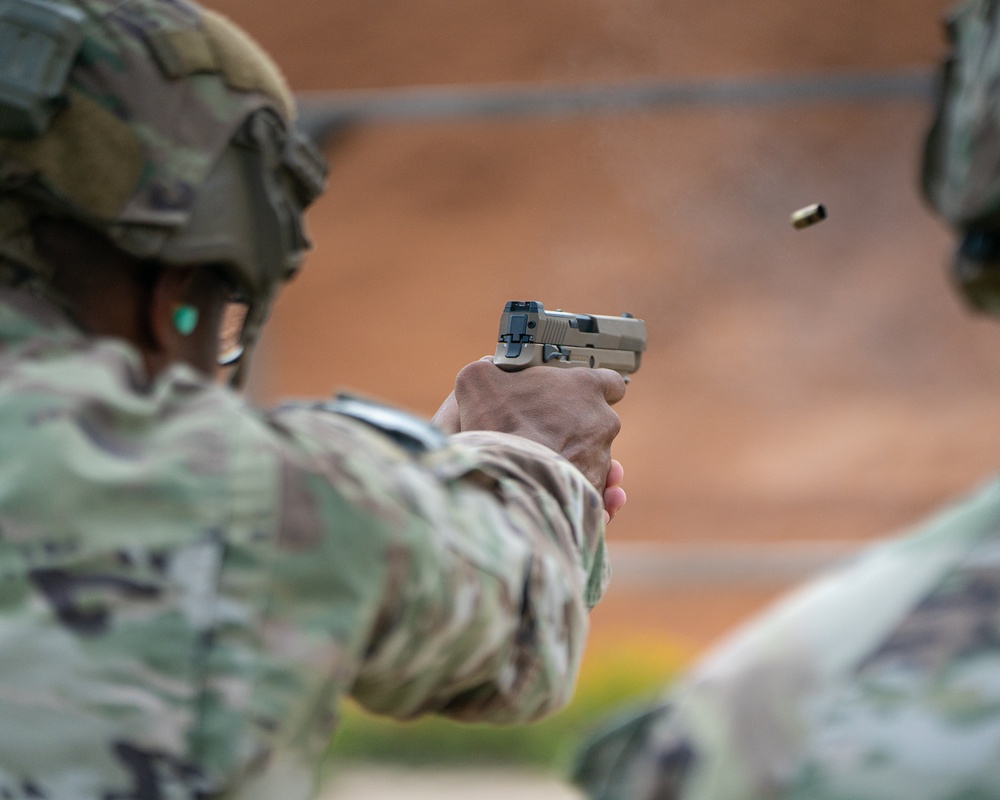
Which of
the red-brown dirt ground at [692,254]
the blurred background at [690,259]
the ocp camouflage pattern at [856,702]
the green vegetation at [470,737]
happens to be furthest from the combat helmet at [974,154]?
the red-brown dirt ground at [692,254]

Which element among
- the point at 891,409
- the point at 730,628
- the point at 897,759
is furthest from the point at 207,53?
the point at 891,409

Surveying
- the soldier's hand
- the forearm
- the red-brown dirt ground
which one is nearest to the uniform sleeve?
the forearm

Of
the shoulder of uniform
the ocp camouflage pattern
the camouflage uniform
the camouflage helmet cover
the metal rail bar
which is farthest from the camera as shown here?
the metal rail bar

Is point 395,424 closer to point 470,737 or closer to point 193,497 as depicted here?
point 193,497

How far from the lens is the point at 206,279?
1745 mm

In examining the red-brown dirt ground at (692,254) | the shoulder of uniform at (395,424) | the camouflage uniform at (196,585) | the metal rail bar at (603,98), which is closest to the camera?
the camouflage uniform at (196,585)

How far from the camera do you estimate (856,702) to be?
1.11 meters

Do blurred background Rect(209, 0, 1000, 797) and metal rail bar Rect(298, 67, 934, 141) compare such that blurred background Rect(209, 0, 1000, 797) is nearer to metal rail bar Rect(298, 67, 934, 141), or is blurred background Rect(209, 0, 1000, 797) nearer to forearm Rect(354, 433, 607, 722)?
metal rail bar Rect(298, 67, 934, 141)

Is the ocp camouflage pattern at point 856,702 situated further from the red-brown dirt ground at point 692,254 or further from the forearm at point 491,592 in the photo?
the red-brown dirt ground at point 692,254

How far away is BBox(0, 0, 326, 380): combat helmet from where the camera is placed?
1.62m

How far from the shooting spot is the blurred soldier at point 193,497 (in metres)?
1.40

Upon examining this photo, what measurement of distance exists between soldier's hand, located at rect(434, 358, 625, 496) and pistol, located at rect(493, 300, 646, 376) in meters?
0.02

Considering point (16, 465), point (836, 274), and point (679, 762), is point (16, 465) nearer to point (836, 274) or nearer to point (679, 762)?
point (679, 762)

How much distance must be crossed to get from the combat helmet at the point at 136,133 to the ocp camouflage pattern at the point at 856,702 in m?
0.83
